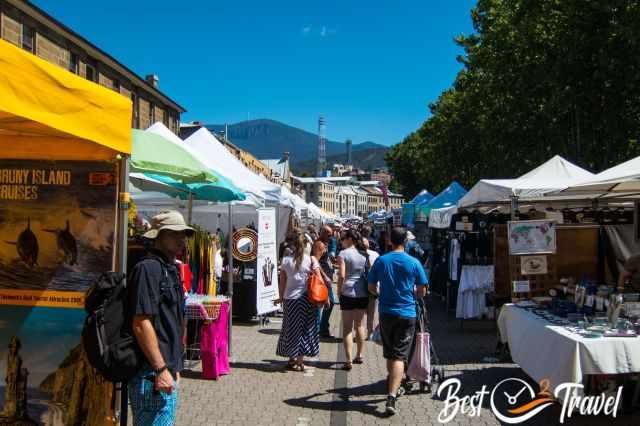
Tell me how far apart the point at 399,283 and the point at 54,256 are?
10.8 ft

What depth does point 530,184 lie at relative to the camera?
8953 millimetres

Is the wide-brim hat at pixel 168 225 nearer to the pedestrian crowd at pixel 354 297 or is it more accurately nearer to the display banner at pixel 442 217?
the pedestrian crowd at pixel 354 297

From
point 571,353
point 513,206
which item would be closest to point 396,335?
point 571,353

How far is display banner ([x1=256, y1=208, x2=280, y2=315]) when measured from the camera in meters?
10.2

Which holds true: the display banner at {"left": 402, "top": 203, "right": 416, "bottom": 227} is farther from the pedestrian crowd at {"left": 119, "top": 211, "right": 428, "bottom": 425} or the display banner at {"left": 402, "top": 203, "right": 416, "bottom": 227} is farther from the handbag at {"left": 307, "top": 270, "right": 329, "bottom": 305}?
the handbag at {"left": 307, "top": 270, "right": 329, "bottom": 305}

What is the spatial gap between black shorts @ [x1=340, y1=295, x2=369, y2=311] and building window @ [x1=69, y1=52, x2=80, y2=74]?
26.7 meters

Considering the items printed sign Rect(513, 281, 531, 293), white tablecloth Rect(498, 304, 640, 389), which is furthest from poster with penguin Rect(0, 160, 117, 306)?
printed sign Rect(513, 281, 531, 293)

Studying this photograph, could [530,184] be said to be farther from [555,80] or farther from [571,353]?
[555,80]

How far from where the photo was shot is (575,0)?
1772 centimetres

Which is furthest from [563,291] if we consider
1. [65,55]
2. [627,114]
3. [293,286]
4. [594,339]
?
[65,55]

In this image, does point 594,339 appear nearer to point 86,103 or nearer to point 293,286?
point 293,286

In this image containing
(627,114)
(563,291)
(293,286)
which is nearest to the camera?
(563,291)

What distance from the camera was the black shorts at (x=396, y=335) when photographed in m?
5.75

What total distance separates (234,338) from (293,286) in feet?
9.75
